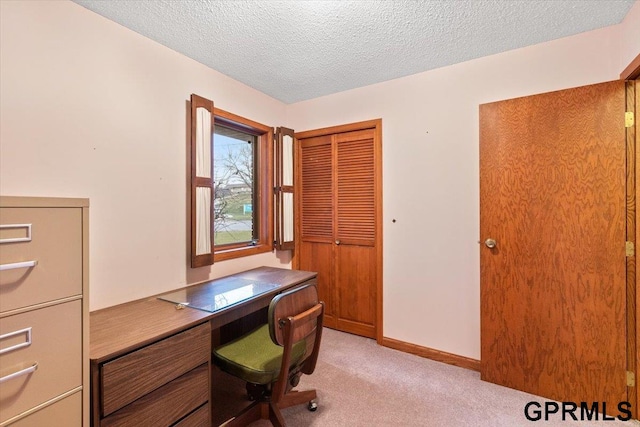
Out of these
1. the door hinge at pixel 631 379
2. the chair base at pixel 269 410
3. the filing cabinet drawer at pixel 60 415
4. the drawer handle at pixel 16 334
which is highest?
the drawer handle at pixel 16 334

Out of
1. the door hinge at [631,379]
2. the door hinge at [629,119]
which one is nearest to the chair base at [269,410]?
the door hinge at [631,379]

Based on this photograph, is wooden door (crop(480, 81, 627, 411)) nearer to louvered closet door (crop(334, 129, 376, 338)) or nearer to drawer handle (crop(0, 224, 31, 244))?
louvered closet door (crop(334, 129, 376, 338))

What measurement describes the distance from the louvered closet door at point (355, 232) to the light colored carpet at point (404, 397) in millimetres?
472

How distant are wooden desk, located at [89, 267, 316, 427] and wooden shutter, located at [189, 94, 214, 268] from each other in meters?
0.52

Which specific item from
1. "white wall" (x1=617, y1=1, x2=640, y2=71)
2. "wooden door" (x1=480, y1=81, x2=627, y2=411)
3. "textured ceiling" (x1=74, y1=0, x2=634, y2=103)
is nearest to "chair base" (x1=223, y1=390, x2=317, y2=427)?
"wooden door" (x1=480, y1=81, x2=627, y2=411)

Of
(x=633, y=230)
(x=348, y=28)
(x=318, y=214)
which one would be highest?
(x=348, y=28)

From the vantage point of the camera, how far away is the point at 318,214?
314cm

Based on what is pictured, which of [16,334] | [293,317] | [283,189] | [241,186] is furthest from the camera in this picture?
[283,189]

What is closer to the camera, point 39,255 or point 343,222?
point 39,255

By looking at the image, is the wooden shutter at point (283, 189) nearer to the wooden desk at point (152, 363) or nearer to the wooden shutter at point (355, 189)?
the wooden shutter at point (355, 189)

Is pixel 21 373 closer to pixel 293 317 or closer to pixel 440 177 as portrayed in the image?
pixel 293 317

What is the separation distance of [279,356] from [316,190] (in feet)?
6.08

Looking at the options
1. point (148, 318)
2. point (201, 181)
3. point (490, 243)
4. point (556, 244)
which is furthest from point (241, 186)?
point (556, 244)

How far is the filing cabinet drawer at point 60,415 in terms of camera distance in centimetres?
93
